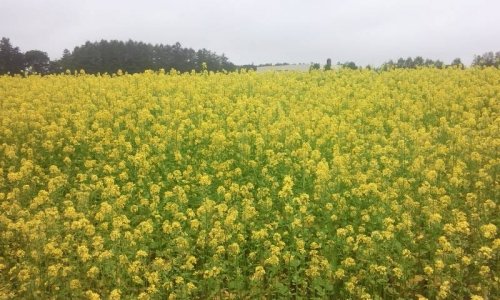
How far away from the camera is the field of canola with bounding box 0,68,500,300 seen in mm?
5945

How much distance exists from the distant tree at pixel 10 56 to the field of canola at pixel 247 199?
29521mm

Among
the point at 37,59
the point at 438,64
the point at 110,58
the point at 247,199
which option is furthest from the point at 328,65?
the point at 37,59

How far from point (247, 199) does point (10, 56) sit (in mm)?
39742

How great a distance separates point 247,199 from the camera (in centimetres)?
742

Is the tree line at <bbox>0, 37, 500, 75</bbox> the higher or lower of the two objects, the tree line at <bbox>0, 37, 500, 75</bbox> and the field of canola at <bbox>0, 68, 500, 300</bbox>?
the higher

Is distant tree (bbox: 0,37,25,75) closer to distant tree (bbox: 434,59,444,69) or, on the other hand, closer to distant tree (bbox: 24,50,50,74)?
distant tree (bbox: 24,50,50,74)

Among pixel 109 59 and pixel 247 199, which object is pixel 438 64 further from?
pixel 109 59

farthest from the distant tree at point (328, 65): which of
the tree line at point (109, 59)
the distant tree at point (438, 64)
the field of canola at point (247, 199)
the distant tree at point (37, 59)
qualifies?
the distant tree at point (37, 59)

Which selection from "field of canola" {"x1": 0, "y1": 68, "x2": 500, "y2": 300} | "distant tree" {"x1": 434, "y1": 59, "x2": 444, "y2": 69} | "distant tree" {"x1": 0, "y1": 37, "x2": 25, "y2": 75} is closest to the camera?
"field of canola" {"x1": 0, "y1": 68, "x2": 500, "y2": 300}

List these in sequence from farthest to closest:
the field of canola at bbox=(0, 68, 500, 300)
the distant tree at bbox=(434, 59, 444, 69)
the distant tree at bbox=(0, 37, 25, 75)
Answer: the distant tree at bbox=(0, 37, 25, 75) < the distant tree at bbox=(434, 59, 444, 69) < the field of canola at bbox=(0, 68, 500, 300)

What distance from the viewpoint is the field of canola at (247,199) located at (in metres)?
5.95

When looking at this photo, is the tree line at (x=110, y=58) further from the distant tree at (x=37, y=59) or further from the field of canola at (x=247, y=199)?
the field of canola at (x=247, y=199)

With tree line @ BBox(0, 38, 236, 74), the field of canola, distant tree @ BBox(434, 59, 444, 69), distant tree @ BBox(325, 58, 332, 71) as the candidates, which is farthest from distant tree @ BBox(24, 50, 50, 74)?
distant tree @ BBox(434, 59, 444, 69)

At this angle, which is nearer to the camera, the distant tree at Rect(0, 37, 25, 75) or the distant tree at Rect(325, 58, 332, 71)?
the distant tree at Rect(325, 58, 332, 71)
